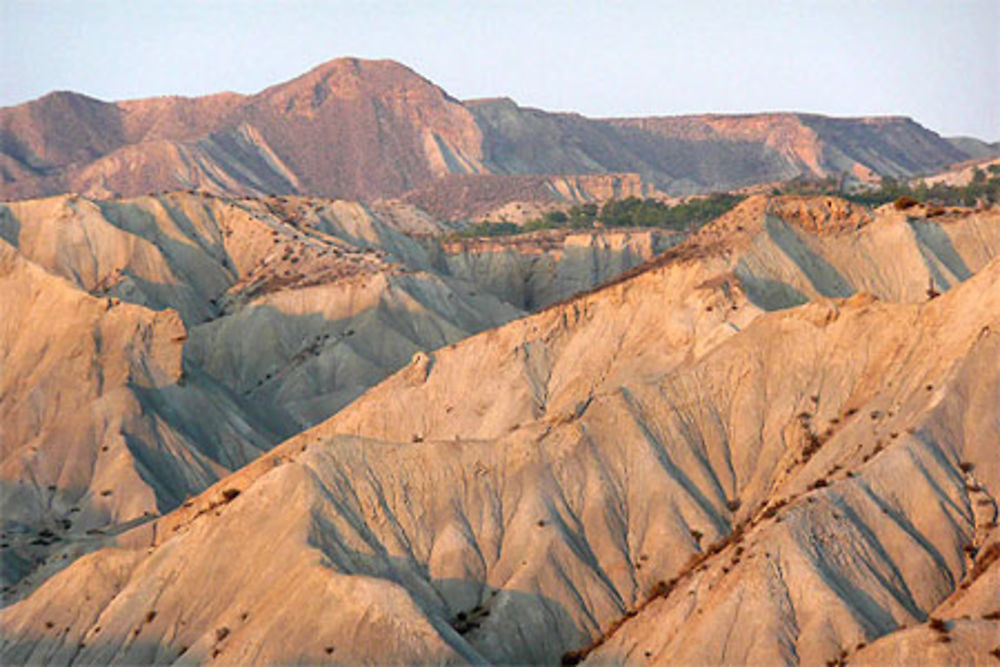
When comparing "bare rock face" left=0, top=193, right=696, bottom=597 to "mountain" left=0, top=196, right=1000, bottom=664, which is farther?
"bare rock face" left=0, top=193, right=696, bottom=597

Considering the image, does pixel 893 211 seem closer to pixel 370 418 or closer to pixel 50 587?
pixel 370 418

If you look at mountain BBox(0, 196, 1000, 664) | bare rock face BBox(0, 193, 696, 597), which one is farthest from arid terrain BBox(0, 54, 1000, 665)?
bare rock face BBox(0, 193, 696, 597)

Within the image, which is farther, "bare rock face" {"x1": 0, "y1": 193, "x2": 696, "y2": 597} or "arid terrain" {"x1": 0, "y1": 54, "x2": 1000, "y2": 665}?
"bare rock face" {"x1": 0, "y1": 193, "x2": 696, "y2": 597}

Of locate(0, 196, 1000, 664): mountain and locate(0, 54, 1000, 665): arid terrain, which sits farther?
locate(0, 54, 1000, 665): arid terrain

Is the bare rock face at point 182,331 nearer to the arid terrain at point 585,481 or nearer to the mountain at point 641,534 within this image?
the arid terrain at point 585,481

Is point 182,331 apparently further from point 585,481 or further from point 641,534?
point 641,534

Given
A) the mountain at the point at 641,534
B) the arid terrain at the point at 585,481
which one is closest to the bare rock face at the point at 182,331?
the arid terrain at the point at 585,481

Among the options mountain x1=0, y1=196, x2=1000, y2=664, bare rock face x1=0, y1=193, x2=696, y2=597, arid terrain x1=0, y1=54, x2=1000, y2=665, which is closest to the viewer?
mountain x1=0, y1=196, x2=1000, y2=664

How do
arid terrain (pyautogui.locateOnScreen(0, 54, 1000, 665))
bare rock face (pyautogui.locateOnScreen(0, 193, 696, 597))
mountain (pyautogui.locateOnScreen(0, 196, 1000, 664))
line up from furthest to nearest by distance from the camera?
bare rock face (pyautogui.locateOnScreen(0, 193, 696, 597)), arid terrain (pyautogui.locateOnScreen(0, 54, 1000, 665)), mountain (pyautogui.locateOnScreen(0, 196, 1000, 664))

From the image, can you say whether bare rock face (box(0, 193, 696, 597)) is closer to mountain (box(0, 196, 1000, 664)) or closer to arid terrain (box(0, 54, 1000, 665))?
arid terrain (box(0, 54, 1000, 665))
